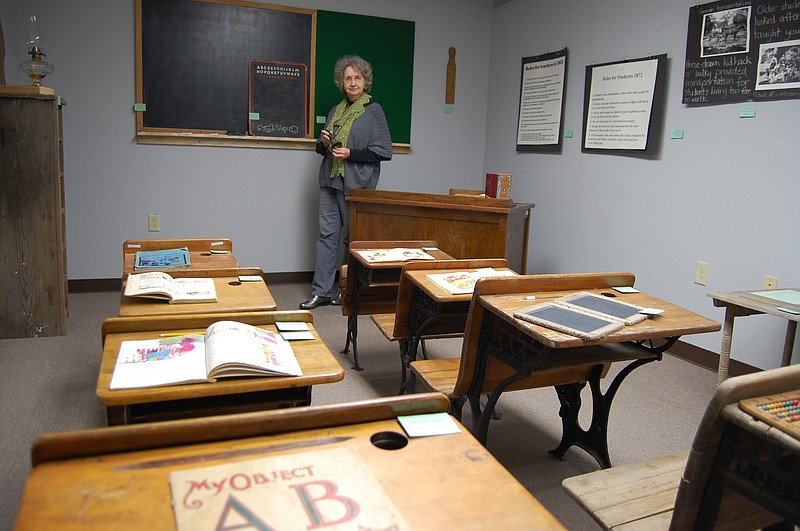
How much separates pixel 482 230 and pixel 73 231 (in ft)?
10.2

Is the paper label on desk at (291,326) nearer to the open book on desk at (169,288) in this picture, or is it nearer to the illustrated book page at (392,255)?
the open book on desk at (169,288)

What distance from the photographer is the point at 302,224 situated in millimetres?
5277

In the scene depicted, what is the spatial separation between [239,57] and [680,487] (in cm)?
456

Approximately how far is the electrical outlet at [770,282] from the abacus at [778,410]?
2.30 m

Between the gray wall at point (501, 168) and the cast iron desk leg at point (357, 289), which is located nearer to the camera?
the cast iron desk leg at point (357, 289)

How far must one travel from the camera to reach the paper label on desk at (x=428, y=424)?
1.09 metres

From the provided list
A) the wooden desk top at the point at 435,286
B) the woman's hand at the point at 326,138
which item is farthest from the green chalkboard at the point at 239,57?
the wooden desk top at the point at 435,286

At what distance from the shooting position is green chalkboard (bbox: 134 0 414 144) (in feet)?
15.3

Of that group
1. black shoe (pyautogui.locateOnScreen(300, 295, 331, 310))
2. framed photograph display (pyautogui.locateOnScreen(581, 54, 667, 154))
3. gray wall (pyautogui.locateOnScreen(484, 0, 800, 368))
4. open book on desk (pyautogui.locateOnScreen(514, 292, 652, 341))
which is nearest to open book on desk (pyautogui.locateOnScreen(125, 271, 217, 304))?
open book on desk (pyautogui.locateOnScreen(514, 292, 652, 341))

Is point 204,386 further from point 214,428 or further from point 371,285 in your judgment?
point 371,285

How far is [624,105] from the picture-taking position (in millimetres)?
4102

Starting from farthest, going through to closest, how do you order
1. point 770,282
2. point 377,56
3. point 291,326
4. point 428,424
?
point 377,56 < point 770,282 < point 291,326 < point 428,424

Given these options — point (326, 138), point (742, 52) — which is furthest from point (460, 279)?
point (326, 138)

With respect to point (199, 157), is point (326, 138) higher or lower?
higher
